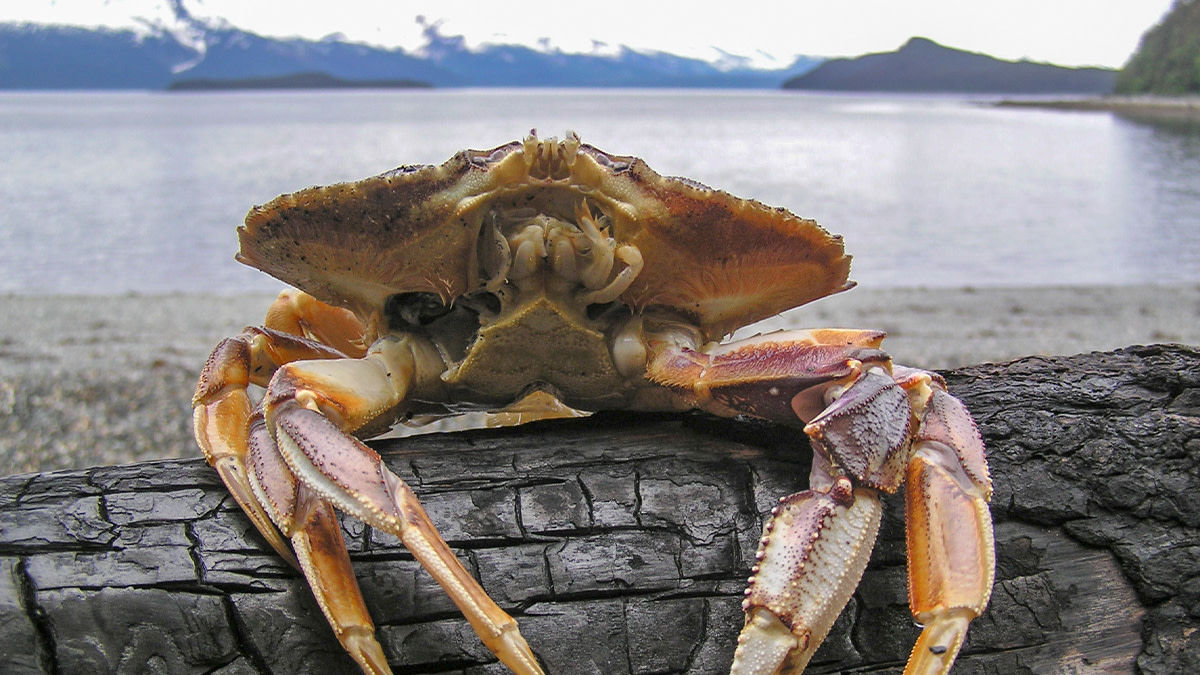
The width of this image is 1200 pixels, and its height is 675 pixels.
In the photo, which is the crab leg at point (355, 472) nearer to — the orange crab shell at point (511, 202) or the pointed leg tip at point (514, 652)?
the pointed leg tip at point (514, 652)

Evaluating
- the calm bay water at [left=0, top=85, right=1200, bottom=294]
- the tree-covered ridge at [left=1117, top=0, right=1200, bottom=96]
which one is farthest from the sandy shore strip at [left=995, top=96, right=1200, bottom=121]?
the calm bay water at [left=0, top=85, right=1200, bottom=294]

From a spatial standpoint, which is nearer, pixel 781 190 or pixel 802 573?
pixel 802 573

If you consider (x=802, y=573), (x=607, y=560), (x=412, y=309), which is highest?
(x=412, y=309)

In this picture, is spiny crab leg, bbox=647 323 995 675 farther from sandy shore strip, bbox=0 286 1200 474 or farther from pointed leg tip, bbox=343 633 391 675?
sandy shore strip, bbox=0 286 1200 474

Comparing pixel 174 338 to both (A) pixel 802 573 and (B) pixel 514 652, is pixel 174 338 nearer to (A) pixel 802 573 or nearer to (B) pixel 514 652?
(B) pixel 514 652

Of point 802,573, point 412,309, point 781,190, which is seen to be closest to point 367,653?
point 802,573

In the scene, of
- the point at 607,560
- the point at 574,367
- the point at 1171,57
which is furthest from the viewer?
the point at 1171,57

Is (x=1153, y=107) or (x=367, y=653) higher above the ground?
(x=1153, y=107)
